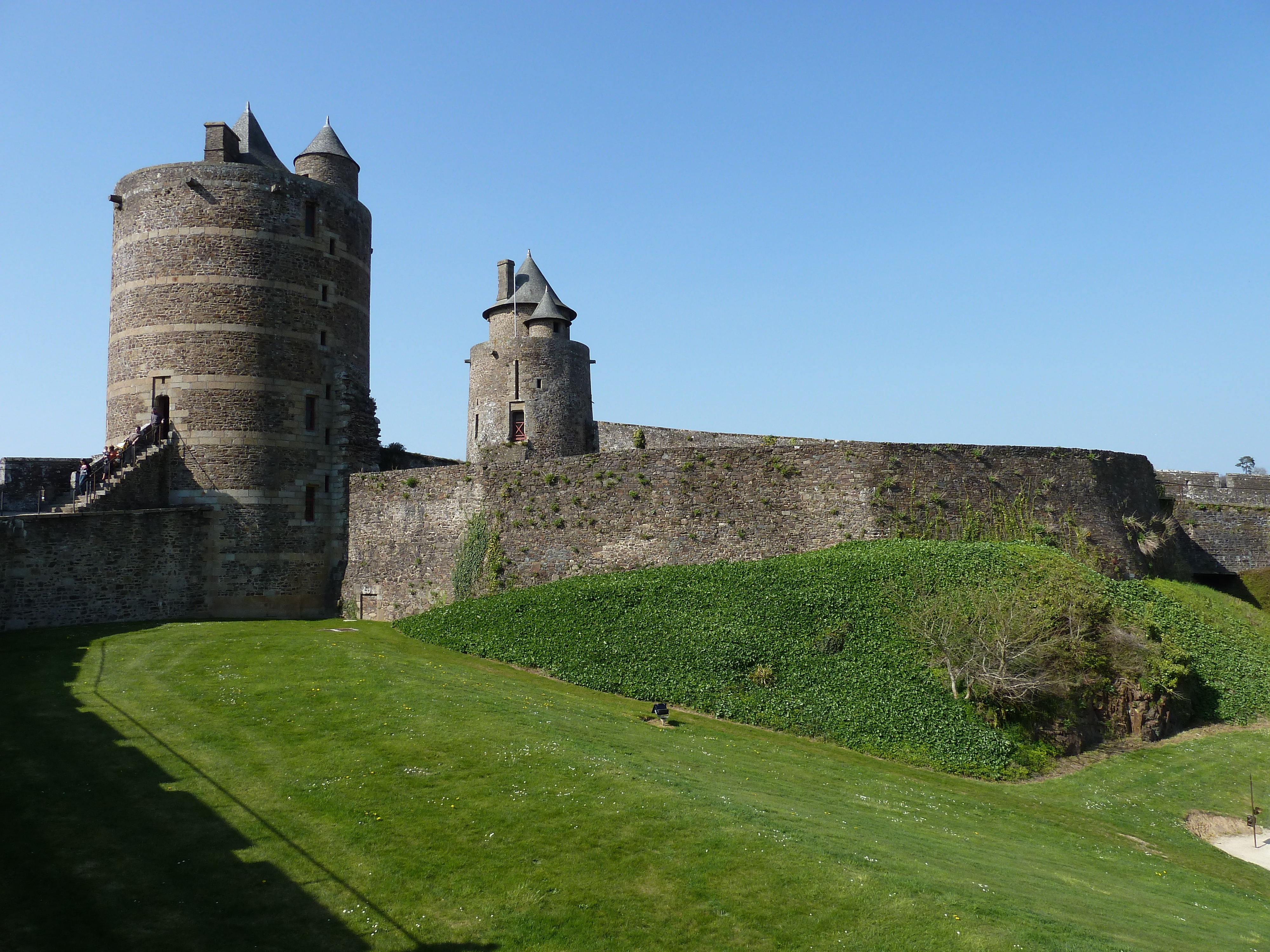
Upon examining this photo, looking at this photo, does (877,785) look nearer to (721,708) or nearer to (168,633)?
(721,708)

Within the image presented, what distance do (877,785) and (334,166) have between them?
30.8 m

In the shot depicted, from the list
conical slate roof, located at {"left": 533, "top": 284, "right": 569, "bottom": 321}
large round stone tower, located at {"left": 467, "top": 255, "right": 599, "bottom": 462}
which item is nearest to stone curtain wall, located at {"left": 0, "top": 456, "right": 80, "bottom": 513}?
large round stone tower, located at {"left": 467, "top": 255, "right": 599, "bottom": 462}

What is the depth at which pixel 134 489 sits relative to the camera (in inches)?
1127

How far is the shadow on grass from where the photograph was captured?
883 centimetres

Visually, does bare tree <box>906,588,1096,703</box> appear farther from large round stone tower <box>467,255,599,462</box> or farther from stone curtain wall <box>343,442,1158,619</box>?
large round stone tower <box>467,255,599,462</box>

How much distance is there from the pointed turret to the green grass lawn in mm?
22307

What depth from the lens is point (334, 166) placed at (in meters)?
34.8

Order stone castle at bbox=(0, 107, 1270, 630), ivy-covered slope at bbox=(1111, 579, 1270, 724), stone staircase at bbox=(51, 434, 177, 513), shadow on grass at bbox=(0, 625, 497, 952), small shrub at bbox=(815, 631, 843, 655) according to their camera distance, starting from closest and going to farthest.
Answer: shadow on grass at bbox=(0, 625, 497, 952), small shrub at bbox=(815, 631, 843, 655), ivy-covered slope at bbox=(1111, 579, 1270, 724), stone castle at bbox=(0, 107, 1270, 630), stone staircase at bbox=(51, 434, 177, 513)

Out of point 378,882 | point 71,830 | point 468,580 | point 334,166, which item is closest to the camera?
point 378,882

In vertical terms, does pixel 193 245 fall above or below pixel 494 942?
above

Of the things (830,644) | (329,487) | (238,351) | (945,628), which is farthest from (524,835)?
(238,351)

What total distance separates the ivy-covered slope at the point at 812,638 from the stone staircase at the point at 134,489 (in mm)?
10216

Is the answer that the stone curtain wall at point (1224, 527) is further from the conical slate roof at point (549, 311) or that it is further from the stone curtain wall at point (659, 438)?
the conical slate roof at point (549, 311)

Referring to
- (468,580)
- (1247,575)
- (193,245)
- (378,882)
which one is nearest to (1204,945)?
(378,882)
